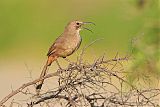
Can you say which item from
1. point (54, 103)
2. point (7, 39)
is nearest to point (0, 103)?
point (54, 103)

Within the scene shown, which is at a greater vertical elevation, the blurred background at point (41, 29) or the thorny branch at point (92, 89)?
the blurred background at point (41, 29)

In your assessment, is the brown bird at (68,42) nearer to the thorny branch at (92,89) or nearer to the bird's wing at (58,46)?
the bird's wing at (58,46)

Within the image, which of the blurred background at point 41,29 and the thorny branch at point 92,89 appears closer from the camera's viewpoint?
the thorny branch at point 92,89

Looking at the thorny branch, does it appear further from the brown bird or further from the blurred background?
the blurred background

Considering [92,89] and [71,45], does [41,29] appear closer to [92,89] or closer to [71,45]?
[71,45]

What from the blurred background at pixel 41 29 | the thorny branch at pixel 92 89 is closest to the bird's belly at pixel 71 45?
the thorny branch at pixel 92 89

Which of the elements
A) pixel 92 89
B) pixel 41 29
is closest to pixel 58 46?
A: pixel 92 89

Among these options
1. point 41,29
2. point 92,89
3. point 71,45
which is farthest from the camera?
point 41,29

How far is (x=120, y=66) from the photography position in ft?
17.1

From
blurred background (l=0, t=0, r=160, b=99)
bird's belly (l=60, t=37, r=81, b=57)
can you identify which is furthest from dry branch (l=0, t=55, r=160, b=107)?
blurred background (l=0, t=0, r=160, b=99)

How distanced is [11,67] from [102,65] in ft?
33.6

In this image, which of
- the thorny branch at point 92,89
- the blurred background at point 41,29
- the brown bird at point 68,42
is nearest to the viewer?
the thorny branch at point 92,89

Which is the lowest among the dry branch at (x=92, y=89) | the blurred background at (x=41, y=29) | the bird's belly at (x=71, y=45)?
the dry branch at (x=92, y=89)

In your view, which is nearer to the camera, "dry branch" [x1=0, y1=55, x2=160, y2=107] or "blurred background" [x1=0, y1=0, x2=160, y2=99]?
"dry branch" [x1=0, y1=55, x2=160, y2=107]
